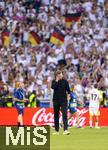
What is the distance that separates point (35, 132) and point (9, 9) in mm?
24907

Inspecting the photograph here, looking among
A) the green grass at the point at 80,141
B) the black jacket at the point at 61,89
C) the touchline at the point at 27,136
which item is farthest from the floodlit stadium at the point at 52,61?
the touchline at the point at 27,136

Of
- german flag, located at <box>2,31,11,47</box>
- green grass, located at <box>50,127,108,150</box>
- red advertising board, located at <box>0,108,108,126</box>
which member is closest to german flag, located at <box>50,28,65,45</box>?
german flag, located at <box>2,31,11,47</box>

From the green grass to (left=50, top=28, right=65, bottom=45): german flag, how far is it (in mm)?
11897

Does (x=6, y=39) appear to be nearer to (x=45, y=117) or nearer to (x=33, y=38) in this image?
(x=33, y=38)

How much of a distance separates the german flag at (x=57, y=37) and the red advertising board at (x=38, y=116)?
616 cm

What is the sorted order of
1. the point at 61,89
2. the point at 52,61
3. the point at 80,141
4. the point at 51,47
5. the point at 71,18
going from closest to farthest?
1. the point at 80,141
2. the point at 61,89
3. the point at 52,61
4. the point at 51,47
5. the point at 71,18

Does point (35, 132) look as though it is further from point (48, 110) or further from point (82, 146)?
point (48, 110)

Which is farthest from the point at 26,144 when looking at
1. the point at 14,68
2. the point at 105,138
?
the point at 14,68

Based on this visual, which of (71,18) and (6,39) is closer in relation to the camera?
(6,39)

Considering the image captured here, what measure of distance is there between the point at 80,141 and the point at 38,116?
10430 millimetres

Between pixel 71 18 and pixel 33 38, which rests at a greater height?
pixel 71 18

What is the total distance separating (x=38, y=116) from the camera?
33.3 m

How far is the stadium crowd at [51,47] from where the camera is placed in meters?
35.4

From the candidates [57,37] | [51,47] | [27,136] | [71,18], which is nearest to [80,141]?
[27,136]
